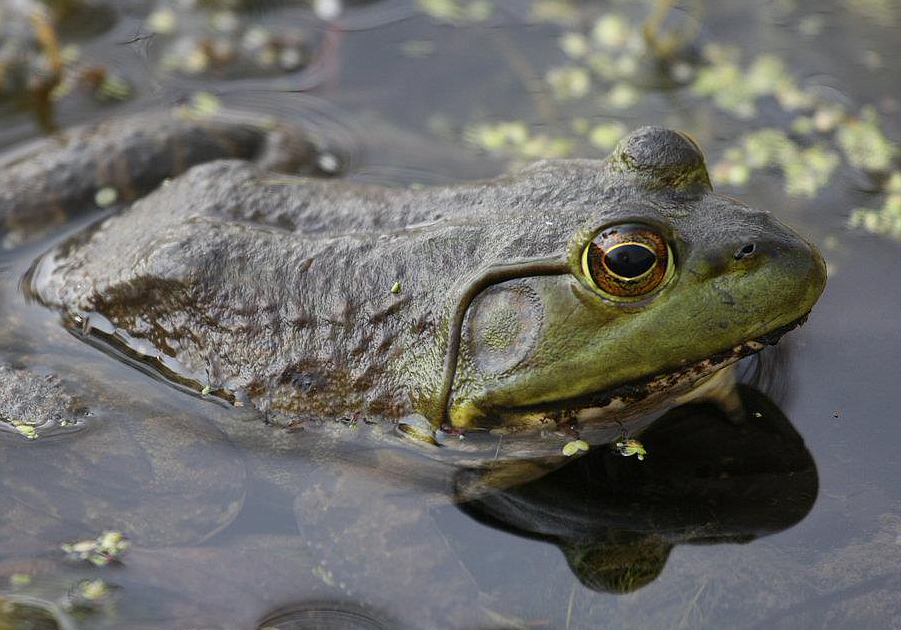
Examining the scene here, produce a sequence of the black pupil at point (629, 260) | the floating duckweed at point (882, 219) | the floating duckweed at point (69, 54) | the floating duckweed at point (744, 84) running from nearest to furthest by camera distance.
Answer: the black pupil at point (629, 260)
the floating duckweed at point (882, 219)
the floating duckweed at point (744, 84)
the floating duckweed at point (69, 54)

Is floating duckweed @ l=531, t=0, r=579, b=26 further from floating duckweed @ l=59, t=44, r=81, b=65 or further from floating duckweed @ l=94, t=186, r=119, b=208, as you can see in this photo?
floating duckweed @ l=94, t=186, r=119, b=208

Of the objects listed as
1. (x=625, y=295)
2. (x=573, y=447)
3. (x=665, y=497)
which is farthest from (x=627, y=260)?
(x=665, y=497)

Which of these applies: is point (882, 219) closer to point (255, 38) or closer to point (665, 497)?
point (665, 497)

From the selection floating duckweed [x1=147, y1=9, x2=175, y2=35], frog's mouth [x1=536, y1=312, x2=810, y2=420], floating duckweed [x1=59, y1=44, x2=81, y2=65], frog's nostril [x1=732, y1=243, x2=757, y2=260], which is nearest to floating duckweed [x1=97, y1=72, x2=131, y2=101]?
floating duckweed [x1=59, y1=44, x2=81, y2=65]

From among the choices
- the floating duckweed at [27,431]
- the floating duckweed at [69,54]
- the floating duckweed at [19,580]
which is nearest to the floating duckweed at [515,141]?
the floating duckweed at [69,54]

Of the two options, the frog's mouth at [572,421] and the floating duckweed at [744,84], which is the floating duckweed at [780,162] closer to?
the floating duckweed at [744,84]

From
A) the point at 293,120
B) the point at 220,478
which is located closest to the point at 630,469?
the point at 220,478

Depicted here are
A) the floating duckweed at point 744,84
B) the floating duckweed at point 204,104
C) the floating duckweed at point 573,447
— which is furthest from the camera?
the floating duckweed at point 204,104

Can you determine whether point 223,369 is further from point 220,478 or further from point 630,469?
point 630,469
